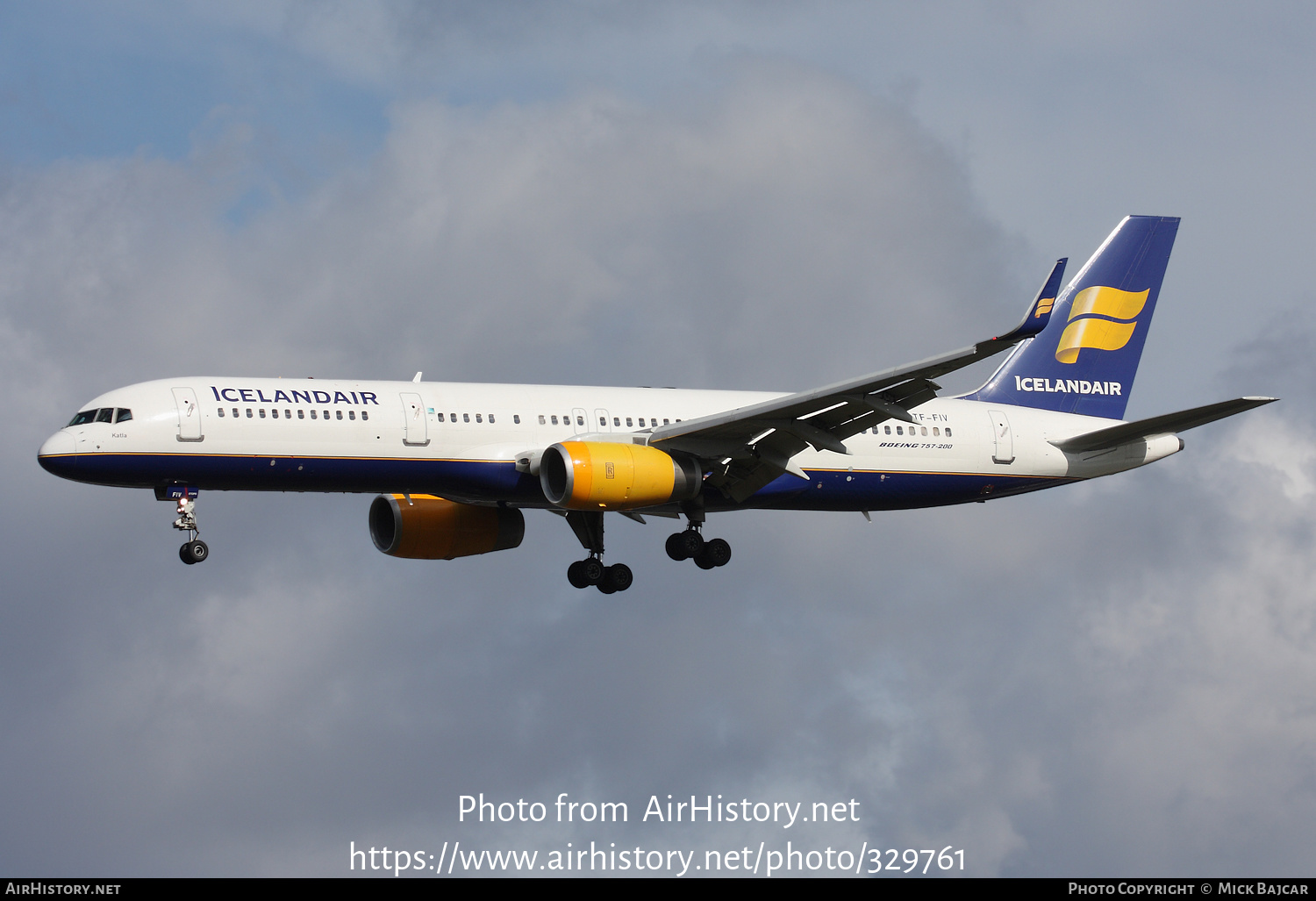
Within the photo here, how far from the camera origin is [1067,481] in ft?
156

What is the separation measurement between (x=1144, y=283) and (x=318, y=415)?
86.3 feet

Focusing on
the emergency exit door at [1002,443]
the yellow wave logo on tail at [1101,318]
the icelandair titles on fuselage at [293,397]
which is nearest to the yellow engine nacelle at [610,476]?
the icelandair titles on fuselage at [293,397]

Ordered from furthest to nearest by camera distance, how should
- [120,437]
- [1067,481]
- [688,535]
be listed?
[1067,481]
[688,535]
[120,437]

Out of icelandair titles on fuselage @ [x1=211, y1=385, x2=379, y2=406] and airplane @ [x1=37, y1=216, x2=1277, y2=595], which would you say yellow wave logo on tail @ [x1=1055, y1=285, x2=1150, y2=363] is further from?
icelandair titles on fuselage @ [x1=211, y1=385, x2=379, y2=406]

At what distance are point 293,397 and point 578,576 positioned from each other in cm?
1033

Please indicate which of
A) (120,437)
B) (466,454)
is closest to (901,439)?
(466,454)

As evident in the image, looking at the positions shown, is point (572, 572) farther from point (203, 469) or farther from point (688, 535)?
point (203, 469)

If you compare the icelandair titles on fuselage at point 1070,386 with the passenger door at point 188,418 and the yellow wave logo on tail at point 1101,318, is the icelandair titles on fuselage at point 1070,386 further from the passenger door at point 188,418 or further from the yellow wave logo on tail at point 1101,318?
the passenger door at point 188,418

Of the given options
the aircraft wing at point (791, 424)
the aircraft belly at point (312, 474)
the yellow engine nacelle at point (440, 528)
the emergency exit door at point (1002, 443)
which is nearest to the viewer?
the aircraft wing at point (791, 424)

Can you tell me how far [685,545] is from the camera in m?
44.5

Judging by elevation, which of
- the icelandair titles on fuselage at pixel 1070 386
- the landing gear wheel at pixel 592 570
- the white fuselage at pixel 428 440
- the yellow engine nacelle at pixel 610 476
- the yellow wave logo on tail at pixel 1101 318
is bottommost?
the yellow engine nacelle at pixel 610 476

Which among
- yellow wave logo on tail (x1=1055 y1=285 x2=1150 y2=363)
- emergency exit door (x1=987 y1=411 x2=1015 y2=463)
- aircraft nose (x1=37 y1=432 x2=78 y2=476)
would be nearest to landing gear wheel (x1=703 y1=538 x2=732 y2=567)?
emergency exit door (x1=987 y1=411 x2=1015 y2=463)

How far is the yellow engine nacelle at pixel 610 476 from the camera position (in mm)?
39188

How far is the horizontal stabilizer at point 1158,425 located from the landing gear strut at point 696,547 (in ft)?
34.6
